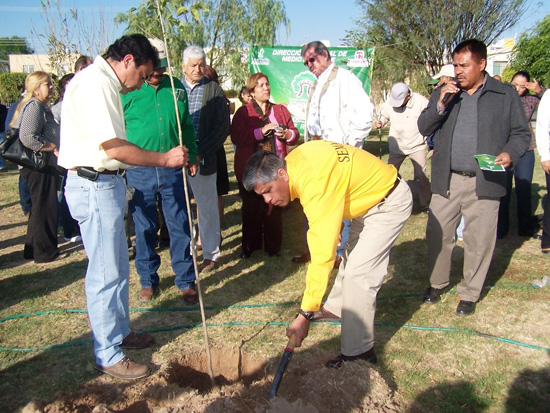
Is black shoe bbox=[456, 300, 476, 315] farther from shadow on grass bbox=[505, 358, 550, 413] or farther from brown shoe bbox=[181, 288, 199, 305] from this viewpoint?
brown shoe bbox=[181, 288, 199, 305]

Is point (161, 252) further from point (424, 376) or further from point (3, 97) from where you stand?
point (3, 97)

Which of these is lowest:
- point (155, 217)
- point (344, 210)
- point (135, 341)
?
point (135, 341)

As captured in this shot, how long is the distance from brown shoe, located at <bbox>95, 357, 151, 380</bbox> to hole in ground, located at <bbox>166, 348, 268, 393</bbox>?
27cm

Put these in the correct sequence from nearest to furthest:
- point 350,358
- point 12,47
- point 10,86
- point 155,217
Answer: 1. point 350,358
2. point 155,217
3. point 10,86
4. point 12,47

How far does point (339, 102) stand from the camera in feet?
15.1

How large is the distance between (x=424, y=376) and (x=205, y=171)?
286cm

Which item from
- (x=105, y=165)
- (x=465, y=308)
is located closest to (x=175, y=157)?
(x=105, y=165)

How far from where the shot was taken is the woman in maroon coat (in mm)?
5160

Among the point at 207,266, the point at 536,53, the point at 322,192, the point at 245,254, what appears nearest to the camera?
the point at 322,192

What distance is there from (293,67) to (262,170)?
31.4 feet

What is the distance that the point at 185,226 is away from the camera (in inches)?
164

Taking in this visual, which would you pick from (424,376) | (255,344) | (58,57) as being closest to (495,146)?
(424,376)

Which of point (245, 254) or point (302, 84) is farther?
point (302, 84)

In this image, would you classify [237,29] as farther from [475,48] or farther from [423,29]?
[475,48]
